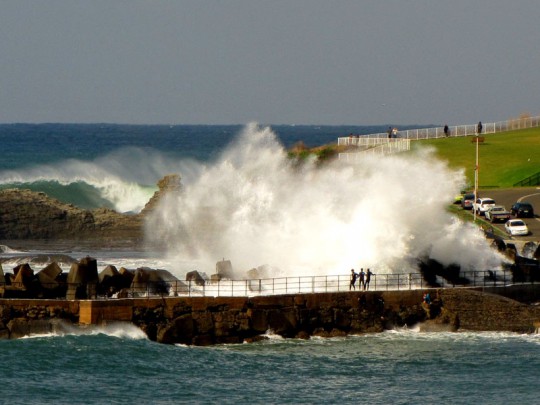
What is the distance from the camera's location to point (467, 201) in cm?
6894

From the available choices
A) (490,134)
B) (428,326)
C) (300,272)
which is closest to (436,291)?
(428,326)

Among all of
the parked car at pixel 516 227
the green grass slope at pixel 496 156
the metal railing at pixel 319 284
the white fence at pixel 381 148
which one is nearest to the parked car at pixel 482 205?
the parked car at pixel 516 227

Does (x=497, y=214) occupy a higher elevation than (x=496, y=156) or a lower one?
lower

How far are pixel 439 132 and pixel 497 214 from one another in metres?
27.1

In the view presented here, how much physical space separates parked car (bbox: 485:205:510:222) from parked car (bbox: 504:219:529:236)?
236 cm

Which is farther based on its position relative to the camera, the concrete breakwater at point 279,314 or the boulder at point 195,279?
the boulder at point 195,279

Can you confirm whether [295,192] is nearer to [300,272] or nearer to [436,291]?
[300,272]

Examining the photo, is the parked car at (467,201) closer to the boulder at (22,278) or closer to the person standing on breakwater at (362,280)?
the person standing on breakwater at (362,280)

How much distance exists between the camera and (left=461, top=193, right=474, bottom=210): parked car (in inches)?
2700

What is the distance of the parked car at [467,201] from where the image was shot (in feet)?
225

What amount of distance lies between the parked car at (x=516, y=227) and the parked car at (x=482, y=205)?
3.91 meters

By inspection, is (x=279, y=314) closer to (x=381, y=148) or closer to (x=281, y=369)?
(x=281, y=369)

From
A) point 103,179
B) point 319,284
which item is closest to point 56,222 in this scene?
point 319,284

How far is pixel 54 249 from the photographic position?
65812 millimetres
